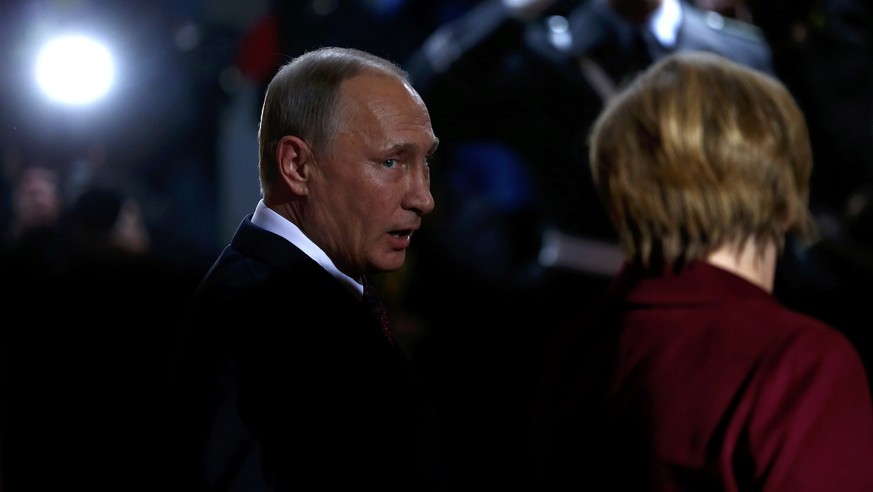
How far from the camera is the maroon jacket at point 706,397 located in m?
1.13

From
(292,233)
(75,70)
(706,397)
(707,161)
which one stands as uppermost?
(292,233)

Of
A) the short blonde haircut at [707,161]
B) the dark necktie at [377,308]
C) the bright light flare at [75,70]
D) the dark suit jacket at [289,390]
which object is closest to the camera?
the dark suit jacket at [289,390]

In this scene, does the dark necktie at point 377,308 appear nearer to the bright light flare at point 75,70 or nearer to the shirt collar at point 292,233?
the shirt collar at point 292,233

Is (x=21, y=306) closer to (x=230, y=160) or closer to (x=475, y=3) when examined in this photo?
(x=230, y=160)

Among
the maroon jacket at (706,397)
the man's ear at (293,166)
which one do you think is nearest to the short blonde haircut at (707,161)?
the maroon jacket at (706,397)

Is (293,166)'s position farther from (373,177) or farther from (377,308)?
(377,308)

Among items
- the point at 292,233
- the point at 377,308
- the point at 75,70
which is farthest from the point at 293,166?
the point at 75,70

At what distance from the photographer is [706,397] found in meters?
1.18

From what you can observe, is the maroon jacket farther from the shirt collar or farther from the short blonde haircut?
the shirt collar

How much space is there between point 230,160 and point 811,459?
281 cm

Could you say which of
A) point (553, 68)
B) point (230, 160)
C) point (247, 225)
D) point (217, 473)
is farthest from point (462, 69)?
point (217, 473)

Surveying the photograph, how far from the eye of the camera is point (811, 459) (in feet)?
3.68

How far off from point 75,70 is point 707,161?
3.25 meters

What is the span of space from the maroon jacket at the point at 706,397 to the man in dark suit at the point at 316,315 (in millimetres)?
305
